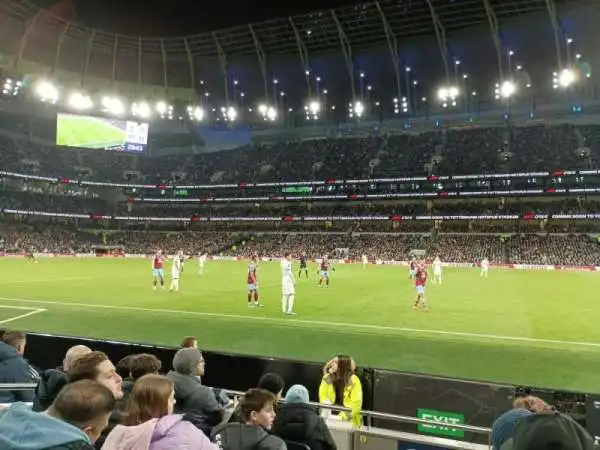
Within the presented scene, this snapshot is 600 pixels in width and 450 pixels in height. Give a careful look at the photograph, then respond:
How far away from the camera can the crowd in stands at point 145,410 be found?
2318mm

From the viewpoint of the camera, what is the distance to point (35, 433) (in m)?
2.19

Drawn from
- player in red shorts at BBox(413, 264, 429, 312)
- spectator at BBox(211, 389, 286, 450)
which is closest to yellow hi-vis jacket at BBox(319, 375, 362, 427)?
spectator at BBox(211, 389, 286, 450)

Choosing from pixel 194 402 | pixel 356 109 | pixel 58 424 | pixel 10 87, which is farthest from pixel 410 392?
pixel 356 109

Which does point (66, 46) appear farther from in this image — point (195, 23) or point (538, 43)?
point (538, 43)

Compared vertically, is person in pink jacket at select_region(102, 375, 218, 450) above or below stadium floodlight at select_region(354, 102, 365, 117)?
below

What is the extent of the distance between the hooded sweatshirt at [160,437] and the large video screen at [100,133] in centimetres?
7143

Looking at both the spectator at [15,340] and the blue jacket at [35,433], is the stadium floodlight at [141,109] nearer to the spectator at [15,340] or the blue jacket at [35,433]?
the spectator at [15,340]

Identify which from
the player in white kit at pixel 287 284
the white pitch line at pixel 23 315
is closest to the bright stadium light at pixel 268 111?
the player in white kit at pixel 287 284

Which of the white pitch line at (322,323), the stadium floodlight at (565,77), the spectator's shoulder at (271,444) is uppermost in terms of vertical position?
the stadium floodlight at (565,77)

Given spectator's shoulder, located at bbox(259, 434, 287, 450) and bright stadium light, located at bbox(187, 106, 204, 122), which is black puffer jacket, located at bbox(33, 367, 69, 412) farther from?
bright stadium light, located at bbox(187, 106, 204, 122)

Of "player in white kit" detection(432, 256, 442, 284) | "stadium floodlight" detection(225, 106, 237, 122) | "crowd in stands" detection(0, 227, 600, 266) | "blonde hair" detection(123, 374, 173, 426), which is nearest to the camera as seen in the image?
"blonde hair" detection(123, 374, 173, 426)

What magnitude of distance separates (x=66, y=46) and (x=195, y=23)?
2263cm

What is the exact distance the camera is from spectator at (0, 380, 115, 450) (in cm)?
217

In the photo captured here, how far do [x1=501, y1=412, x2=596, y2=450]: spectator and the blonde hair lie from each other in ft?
7.60
